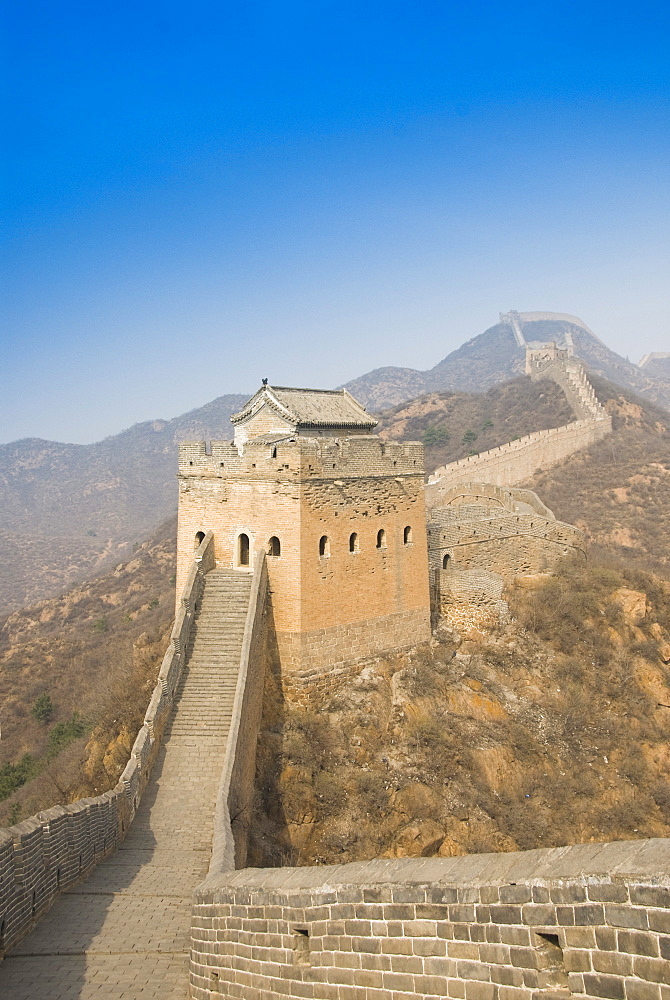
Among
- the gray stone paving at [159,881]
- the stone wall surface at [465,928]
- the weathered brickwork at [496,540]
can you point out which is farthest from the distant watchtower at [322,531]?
the stone wall surface at [465,928]

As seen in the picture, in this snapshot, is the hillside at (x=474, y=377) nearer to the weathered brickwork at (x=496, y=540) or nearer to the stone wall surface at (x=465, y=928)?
the weathered brickwork at (x=496, y=540)

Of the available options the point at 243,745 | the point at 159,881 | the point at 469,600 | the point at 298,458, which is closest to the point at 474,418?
the point at 469,600

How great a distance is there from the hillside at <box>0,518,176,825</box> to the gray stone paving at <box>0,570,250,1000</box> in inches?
51.5

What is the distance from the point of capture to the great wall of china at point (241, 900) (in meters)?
3.80

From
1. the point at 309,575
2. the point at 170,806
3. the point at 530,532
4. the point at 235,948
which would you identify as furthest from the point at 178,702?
the point at 530,532

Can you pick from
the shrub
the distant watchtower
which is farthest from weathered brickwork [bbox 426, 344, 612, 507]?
the shrub

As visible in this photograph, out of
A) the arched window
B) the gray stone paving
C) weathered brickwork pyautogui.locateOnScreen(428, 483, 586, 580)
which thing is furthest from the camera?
weathered brickwork pyautogui.locateOnScreen(428, 483, 586, 580)

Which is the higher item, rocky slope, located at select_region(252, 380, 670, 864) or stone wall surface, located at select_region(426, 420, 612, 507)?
stone wall surface, located at select_region(426, 420, 612, 507)

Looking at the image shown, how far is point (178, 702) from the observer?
1213cm

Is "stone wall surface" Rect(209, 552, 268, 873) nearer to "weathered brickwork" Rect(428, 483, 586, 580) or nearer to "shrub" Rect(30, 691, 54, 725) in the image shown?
"weathered brickwork" Rect(428, 483, 586, 580)

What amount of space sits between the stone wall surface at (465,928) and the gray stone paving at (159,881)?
1.31 metres

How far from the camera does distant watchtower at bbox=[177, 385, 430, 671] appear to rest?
1421 centimetres

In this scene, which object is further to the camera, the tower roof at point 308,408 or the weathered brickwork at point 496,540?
the weathered brickwork at point 496,540

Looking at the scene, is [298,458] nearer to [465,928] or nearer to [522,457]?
[465,928]
